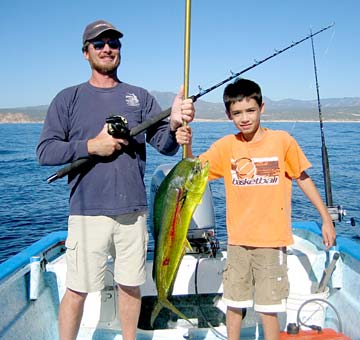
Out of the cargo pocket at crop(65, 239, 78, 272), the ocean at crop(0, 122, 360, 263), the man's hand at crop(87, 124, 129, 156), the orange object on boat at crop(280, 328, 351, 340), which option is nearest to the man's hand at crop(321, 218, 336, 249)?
the orange object on boat at crop(280, 328, 351, 340)

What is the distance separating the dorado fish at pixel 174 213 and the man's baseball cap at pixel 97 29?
1.18m

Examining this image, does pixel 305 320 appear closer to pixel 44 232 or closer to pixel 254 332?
pixel 254 332

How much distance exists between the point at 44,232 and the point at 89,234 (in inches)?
Answer: 369

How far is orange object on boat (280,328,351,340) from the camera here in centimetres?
349

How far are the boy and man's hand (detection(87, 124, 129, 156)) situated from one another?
68 centimetres

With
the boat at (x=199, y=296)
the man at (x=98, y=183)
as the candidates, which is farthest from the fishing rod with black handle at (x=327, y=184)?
the man at (x=98, y=183)

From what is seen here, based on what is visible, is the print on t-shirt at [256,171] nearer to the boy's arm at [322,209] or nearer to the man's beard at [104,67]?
the boy's arm at [322,209]

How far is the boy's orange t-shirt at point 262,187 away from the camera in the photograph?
127 inches

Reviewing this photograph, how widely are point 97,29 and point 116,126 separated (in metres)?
0.81

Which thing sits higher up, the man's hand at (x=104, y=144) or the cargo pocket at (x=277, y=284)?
the man's hand at (x=104, y=144)

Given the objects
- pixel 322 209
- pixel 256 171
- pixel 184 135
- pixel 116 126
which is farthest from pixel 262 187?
pixel 116 126

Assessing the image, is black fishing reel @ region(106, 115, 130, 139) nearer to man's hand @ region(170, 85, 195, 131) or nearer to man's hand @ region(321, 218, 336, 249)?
man's hand @ region(170, 85, 195, 131)

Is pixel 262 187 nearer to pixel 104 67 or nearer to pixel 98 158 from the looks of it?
pixel 98 158

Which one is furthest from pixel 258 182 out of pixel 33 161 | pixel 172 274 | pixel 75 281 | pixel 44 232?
pixel 33 161
